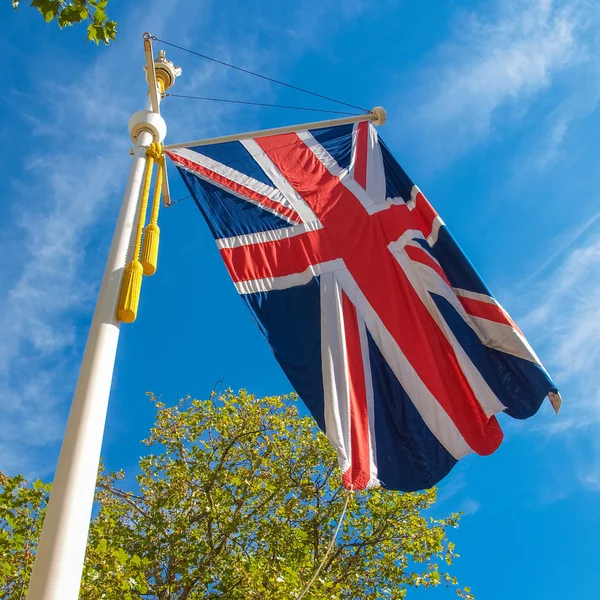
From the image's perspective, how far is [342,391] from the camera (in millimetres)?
5145

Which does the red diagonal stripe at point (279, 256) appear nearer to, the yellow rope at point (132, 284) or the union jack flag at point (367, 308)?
the union jack flag at point (367, 308)

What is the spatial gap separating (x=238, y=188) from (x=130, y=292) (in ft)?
7.13

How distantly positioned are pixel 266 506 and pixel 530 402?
8281mm

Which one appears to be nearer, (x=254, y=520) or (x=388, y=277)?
(x=388, y=277)

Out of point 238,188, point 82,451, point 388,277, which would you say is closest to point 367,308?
Answer: point 388,277

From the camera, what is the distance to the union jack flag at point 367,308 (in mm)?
5230

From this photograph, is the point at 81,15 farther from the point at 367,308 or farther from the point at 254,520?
the point at 254,520

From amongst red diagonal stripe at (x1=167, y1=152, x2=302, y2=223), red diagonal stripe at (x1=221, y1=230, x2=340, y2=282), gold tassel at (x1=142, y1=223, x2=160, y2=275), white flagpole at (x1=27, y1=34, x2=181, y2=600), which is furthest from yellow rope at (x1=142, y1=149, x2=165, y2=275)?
red diagonal stripe at (x1=167, y1=152, x2=302, y2=223)

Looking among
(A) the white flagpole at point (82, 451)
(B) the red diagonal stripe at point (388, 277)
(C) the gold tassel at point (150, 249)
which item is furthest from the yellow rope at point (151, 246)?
(B) the red diagonal stripe at point (388, 277)

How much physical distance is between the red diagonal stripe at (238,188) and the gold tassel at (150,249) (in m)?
1.20

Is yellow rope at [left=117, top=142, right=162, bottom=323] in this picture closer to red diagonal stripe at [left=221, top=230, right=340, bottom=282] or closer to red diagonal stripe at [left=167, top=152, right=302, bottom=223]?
red diagonal stripe at [left=221, top=230, right=340, bottom=282]

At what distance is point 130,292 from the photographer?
13.7ft

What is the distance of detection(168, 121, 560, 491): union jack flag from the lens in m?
5.23

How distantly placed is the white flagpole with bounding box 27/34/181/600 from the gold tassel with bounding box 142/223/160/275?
5.2 inches
